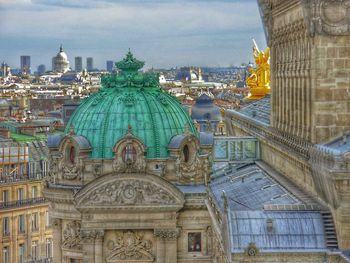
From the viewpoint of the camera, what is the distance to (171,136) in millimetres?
76812

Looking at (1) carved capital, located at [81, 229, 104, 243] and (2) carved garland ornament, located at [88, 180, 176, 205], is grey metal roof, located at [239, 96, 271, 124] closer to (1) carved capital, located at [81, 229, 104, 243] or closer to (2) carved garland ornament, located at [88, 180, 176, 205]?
(2) carved garland ornament, located at [88, 180, 176, 205]

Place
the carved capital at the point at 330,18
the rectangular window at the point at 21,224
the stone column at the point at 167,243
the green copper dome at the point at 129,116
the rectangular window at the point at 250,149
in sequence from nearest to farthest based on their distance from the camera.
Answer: the carved capital at the point at 330,18
the stone column at the point at 167,243
the green copper dome at the point at 129,116
the rectangular window at the point at 250,149
the rectangular window at the point at 21,224

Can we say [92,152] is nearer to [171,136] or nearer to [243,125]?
[171,136]

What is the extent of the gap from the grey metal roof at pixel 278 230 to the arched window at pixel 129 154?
23.1 metres

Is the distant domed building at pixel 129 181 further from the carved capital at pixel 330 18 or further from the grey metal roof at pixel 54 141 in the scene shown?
the carved capital at pixel 330 18

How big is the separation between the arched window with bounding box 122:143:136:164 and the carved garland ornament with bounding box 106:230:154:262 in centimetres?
507

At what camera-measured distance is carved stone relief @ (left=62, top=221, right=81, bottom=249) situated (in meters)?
75.8

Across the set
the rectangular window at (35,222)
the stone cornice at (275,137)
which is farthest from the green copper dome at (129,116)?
the rectangular window at (35,222)

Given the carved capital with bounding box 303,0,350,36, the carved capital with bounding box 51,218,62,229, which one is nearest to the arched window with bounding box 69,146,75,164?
the carved capital with bounding box 51,218,62,229

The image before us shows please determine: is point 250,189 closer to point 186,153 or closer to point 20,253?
point 186,153

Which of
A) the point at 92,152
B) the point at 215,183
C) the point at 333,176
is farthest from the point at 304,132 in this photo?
the point at 92,152

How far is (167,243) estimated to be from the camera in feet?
243

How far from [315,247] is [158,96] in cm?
3115

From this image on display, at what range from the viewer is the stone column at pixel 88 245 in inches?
2896
